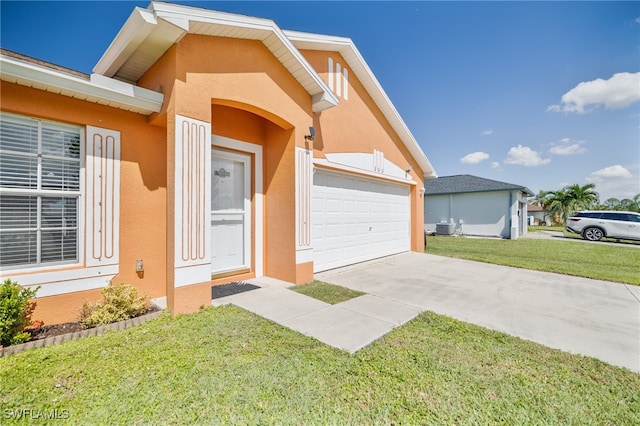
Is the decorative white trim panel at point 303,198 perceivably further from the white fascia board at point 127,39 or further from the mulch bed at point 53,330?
the mulch bed at point 53,330

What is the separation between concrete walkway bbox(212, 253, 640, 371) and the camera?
3598mm

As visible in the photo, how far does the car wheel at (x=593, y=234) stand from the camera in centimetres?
1652

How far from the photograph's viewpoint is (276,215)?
6.19m

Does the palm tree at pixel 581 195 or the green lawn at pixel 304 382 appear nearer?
the green lawn at pixel 304 382

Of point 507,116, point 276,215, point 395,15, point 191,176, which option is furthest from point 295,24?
point 507,116

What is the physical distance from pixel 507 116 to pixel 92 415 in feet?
55.7

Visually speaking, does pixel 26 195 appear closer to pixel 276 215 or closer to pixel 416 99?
pixel 276 215

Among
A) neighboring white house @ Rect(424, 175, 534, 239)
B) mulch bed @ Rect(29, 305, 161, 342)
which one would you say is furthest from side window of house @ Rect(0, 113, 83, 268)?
neighboring white house @ Rect(424, 175, 534, 239)

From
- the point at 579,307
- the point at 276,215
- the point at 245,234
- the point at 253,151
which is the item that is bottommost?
the point at 579,307

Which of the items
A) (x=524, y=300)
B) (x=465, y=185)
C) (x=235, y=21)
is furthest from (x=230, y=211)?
(x=465, y=185)

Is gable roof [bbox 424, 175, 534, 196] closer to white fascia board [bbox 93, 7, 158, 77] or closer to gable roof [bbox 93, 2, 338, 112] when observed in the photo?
gable roof [bbox 93, 2, 338, 112]

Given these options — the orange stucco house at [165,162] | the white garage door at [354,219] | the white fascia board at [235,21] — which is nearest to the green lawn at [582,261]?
the white garage door at [354,219]

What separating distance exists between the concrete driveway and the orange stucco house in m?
2.10

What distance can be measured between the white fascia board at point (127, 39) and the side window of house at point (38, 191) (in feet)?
4.92
